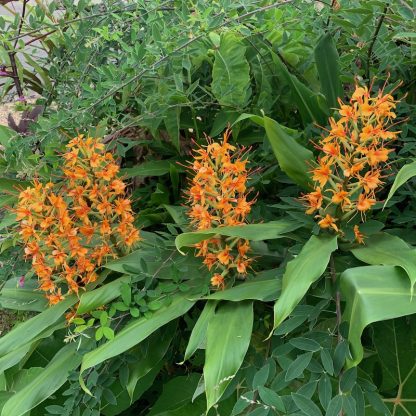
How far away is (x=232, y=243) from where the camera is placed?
0.85 metres

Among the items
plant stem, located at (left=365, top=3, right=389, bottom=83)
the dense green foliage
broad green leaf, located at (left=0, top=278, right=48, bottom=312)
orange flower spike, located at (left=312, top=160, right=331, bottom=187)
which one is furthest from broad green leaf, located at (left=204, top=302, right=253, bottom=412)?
plant stem, located at (left=365, top=3, right=389, bottom=83)

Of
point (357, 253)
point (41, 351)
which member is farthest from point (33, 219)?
point (357, 253)

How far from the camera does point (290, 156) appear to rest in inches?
35.7

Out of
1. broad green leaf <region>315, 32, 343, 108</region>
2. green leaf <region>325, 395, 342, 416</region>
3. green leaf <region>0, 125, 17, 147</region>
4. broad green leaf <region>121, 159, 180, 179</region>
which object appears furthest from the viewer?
green leaf <region>0, 125, 17, 147</region>

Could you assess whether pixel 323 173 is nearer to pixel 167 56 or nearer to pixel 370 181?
pixel 370 181

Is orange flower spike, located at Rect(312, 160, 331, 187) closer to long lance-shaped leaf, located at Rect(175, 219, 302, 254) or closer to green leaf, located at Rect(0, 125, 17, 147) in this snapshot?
long lance-shaped leaf, located at Rect(175, 219, 302, 254)

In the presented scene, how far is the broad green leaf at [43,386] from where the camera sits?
89 cm

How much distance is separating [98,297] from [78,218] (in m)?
0.16

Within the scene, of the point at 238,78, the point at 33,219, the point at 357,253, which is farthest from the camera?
the point at 238,78

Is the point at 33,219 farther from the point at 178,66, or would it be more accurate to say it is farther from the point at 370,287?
the point at 370,287

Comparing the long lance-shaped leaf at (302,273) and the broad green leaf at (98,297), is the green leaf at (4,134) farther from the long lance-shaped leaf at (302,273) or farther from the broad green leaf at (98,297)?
the long lance-shaped leaf at (302,273)

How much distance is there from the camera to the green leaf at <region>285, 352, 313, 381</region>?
0.72 metres

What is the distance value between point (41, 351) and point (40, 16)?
648 millimetres

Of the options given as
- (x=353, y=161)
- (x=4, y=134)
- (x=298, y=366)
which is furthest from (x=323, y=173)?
(x=4, y=134)
